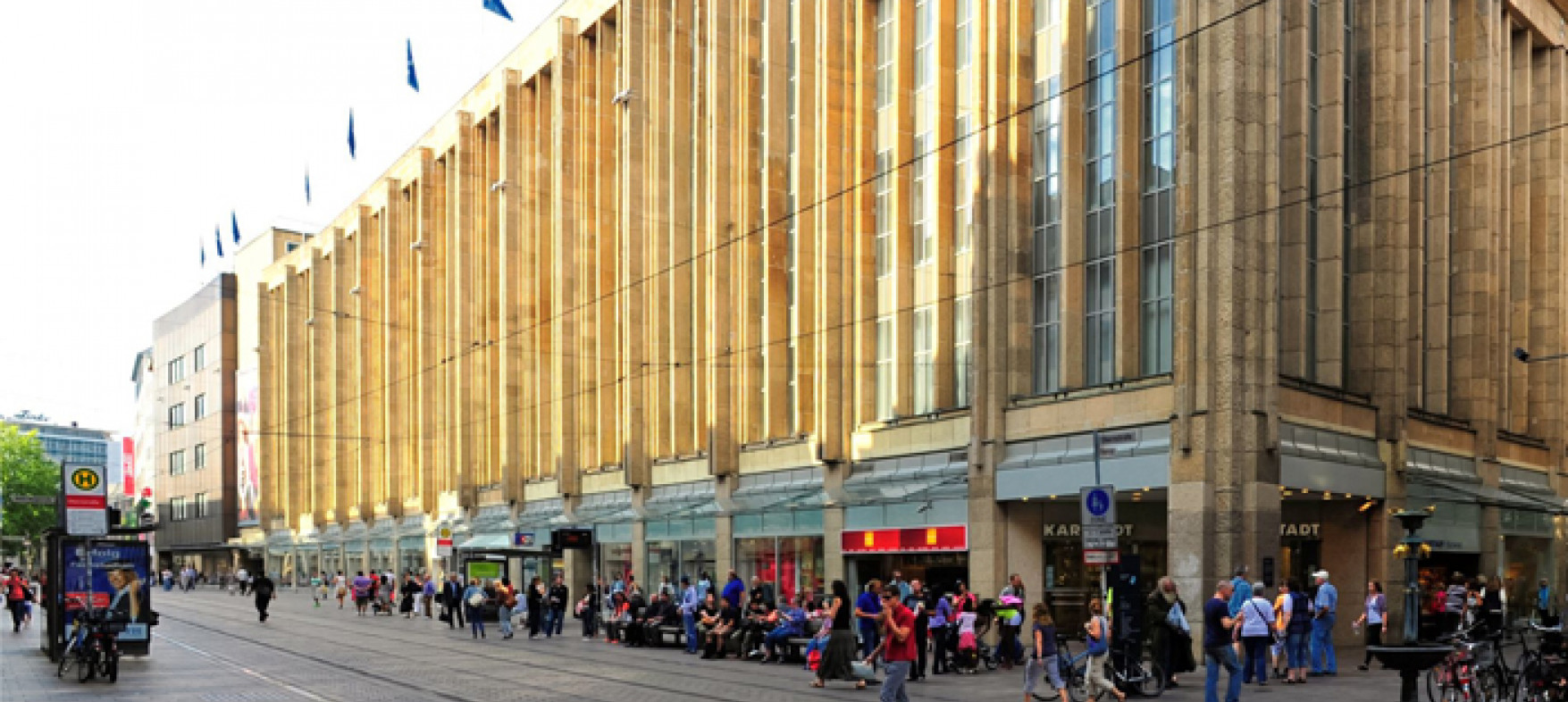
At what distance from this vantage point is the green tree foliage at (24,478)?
136 m

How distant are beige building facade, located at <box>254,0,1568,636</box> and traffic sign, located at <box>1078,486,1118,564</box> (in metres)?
1.57

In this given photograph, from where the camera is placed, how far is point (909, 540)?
3353 centimetres

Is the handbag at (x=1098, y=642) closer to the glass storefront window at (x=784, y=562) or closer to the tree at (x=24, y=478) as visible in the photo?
the glass storefront window at (x=784, y=562)

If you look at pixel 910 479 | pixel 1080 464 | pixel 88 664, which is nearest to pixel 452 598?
pixel 910 479

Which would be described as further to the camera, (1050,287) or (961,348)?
(961,348)

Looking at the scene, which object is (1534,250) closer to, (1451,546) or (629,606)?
(1451,546)

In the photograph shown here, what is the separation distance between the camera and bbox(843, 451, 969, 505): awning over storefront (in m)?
31.8

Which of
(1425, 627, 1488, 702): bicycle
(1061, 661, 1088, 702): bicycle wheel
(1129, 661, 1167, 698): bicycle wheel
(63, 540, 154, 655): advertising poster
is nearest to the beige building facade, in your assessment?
(1129, 661, 1167, 698): bicycle wheel

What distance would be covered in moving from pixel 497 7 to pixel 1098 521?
27.9 meters

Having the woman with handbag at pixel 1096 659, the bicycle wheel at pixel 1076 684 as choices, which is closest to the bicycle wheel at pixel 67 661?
the bicycle wheel at pixel 1076 684

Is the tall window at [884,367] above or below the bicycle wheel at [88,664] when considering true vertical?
above

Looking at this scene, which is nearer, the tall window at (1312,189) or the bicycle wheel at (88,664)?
the bicycle wheel at (88,664)

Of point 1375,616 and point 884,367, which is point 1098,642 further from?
point 884,367

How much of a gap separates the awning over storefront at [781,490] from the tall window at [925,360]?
3.88m
